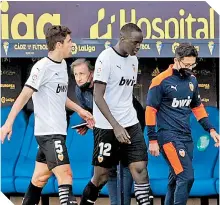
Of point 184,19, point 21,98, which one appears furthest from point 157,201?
point 21,98

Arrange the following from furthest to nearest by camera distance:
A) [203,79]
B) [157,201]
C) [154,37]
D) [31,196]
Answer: [203,79] → [157,201] → [154,37] → [31,196]

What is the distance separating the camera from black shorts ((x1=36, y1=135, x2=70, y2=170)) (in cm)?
629

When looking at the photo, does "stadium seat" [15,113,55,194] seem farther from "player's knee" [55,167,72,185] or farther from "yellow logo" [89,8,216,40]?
"player's knee" [55,167,72,185]

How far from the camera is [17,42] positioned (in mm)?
7609

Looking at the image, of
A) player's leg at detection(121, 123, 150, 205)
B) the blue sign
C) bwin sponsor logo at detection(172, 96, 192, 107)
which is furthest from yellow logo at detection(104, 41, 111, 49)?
player's leg at detection(121, 123, 150, 205)

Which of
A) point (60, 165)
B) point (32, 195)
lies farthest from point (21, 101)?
point (32, 195)

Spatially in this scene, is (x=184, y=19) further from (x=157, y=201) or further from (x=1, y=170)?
(x=1, y=170)

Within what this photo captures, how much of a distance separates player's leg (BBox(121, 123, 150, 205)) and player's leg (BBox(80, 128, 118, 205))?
0.10 m

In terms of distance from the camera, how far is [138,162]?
21.0 feet

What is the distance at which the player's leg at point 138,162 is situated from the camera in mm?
6406

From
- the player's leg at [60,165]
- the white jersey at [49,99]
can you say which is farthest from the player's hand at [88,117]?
the player's leg at [60,165]

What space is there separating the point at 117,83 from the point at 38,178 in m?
0.98

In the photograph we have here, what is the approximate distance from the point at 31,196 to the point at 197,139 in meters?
2.10

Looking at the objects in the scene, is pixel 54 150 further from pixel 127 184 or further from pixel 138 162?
pixel 127 184
